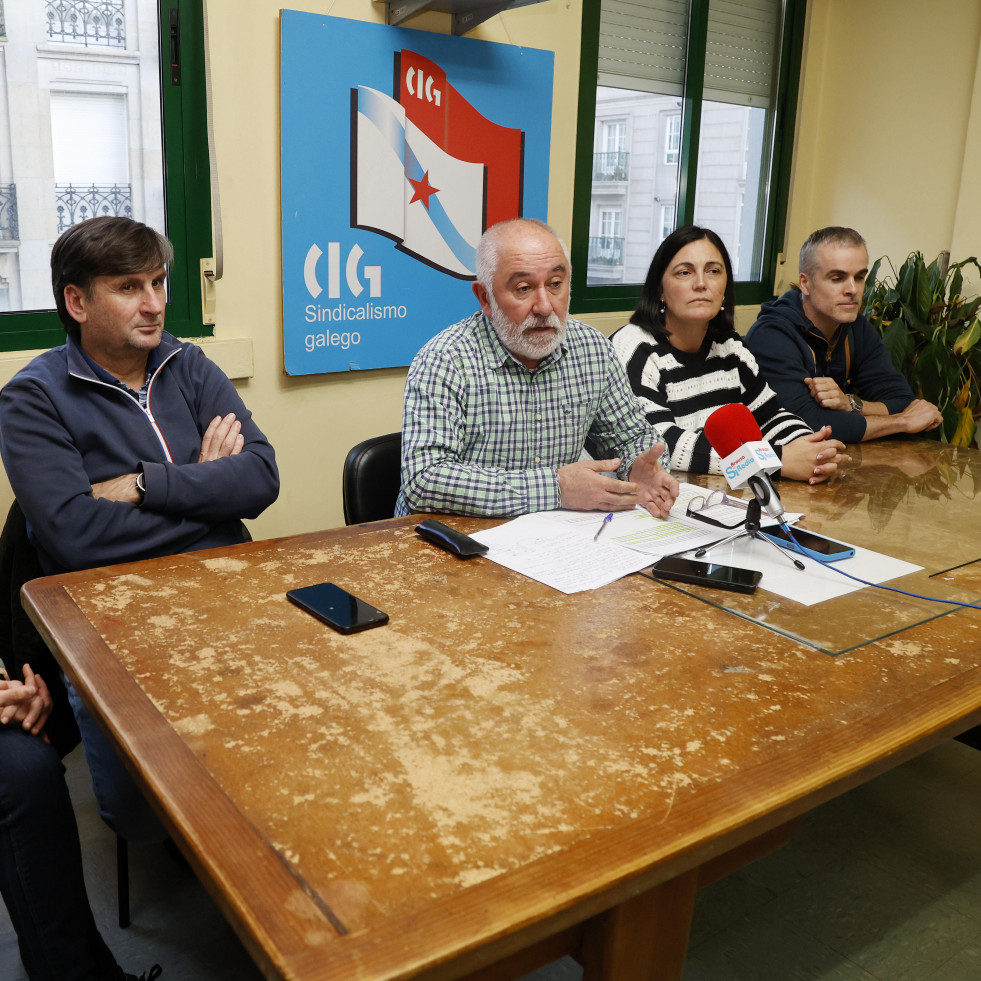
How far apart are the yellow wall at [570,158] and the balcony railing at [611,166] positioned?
9.3 inches

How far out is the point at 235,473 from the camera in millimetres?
1893

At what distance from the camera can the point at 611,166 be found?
3.84 metres

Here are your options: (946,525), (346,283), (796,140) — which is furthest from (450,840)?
(796,140)

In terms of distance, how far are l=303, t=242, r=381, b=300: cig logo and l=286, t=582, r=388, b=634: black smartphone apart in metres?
1.77

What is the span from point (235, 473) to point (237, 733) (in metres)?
0.97

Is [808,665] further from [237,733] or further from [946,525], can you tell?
[946,525]

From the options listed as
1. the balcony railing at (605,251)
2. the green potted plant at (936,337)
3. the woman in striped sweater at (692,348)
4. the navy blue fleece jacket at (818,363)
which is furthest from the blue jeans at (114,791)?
the green potted plant at (936,337)

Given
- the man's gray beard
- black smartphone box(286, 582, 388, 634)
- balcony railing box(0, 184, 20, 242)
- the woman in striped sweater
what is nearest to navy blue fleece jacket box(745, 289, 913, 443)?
the woman in striped sweater

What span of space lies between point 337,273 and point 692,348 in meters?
1.20

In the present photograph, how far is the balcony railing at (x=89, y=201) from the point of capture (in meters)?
2.60

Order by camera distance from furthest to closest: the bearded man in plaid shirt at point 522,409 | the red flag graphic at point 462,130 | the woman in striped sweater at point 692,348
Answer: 1. the red flag graphic at point 462,130
2. the woman in striped sweater at point 692,348
3. the bearded man in plaid shirt at point 522,409

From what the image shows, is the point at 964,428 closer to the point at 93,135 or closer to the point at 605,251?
the point at 605,251

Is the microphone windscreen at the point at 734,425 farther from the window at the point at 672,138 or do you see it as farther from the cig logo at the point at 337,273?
the window at the point at 672,138

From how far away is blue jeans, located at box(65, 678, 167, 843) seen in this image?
152 cm
